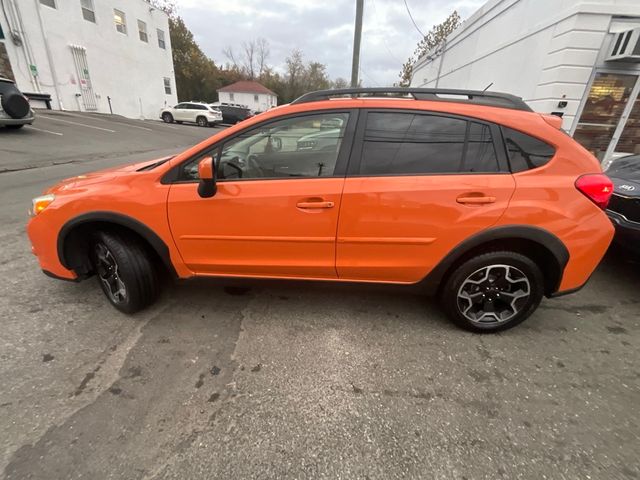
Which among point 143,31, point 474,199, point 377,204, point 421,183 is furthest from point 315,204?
point 143,31

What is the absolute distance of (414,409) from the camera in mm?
1929

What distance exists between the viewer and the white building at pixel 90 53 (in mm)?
13977

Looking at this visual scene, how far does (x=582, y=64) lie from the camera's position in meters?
7.70

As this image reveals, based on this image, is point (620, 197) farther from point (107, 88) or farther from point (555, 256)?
point (107, 88)

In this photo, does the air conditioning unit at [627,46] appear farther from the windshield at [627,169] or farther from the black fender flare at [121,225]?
the black fender flare at [121,225]

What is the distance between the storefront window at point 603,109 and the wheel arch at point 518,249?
8.26 meters

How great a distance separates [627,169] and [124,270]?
17.8 feet

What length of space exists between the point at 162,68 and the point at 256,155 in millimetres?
27149

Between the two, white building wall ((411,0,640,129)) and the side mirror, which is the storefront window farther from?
the side mirror

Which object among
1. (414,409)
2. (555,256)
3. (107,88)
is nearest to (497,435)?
(414,409)

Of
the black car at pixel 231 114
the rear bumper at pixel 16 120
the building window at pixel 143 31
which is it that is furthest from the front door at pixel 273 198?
the black car at pixel 231 114

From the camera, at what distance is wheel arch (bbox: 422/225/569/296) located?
7.30 feet

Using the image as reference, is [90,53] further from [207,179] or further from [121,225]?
[207,179]

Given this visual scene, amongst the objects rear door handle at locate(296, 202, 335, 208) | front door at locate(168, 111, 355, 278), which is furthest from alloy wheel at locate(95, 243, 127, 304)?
rear door handle at locate(296, 202, 335, 208)
